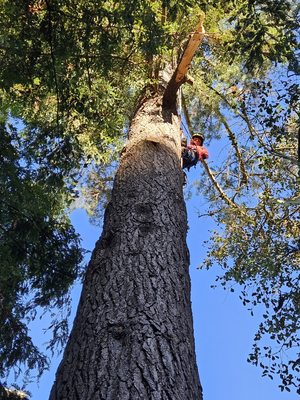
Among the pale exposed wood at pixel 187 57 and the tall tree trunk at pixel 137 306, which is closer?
A: the tall tree trunk at pixel 137 306

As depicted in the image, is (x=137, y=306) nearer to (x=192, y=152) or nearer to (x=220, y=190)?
(x=192, y=152)

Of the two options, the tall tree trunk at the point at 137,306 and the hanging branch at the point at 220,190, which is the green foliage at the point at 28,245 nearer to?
the tall tree trunk at the point at 137,306

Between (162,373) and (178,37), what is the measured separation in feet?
17.0

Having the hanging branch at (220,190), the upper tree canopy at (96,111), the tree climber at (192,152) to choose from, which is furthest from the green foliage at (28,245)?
the hanging branch at (220,190)

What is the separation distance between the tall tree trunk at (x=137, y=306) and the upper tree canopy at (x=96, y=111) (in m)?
1.00

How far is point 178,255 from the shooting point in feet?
11.8

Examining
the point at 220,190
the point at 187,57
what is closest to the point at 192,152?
the point at 187,57

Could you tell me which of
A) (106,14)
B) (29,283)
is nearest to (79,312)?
(106,14)

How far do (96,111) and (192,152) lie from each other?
6.08ft

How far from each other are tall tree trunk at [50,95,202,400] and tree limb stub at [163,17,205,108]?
149cm

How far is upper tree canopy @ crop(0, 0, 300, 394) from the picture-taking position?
463 centimetres

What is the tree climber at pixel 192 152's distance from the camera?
6895 mm

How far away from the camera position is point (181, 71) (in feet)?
18.4

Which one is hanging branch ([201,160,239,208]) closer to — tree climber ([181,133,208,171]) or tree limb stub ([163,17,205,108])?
tree climber ([181,133,208,171])
